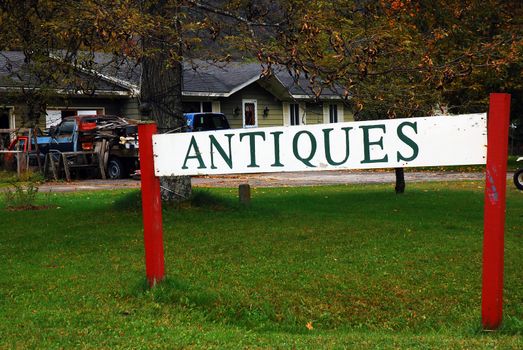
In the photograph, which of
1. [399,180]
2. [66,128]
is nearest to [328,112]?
[66,128]

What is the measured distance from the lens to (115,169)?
26859 mm

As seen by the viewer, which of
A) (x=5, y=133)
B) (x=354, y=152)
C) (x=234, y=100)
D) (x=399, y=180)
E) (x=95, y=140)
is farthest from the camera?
(x=234, y=100)

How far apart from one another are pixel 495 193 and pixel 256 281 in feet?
8.91

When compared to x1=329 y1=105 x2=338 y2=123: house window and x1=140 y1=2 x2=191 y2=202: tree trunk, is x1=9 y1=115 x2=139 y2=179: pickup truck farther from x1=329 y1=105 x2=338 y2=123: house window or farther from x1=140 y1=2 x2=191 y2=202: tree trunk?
x1=329 y1=105 x2=338 y2=123: house window

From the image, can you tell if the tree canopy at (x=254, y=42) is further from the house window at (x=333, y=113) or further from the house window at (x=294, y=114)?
the house window at (x=333, y=113)

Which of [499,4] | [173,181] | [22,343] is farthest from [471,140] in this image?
[499,4]

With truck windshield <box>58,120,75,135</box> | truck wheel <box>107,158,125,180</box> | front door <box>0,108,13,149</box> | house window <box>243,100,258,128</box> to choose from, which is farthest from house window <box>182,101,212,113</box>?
truck wheel <box>107,158,125,180</box>

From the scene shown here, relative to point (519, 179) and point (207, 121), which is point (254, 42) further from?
point (207, 121)

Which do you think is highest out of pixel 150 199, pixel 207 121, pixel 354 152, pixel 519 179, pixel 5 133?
pixel 207 121

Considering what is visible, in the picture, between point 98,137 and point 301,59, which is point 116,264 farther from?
point 98,137

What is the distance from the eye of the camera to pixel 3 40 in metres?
12.1

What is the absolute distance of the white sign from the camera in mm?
6367

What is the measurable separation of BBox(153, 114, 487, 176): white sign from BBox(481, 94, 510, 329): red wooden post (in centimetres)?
18

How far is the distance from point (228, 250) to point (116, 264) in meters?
1.34
